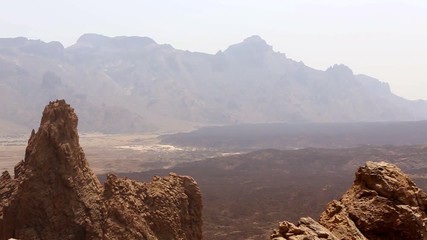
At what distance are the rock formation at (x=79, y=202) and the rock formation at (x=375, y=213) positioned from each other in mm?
7677

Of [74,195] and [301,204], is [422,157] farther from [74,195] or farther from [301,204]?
[74,195]

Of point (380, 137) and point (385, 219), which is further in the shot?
point (380, 137)

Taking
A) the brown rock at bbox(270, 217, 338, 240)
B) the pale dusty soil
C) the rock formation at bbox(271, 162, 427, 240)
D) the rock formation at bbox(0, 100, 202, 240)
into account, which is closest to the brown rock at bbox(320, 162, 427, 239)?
the rock formation at bbox(271, 162, 427, 240)

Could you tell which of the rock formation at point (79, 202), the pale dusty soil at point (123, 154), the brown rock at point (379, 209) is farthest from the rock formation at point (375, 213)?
the pale dusty soil at point (123, 154)

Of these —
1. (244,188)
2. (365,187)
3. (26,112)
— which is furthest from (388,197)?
(26,112)

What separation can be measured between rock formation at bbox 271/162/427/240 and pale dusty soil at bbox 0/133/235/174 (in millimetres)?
60155

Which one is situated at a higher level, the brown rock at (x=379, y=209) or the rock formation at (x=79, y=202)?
the brown rock at (x=379, y=209)

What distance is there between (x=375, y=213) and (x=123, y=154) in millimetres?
87541

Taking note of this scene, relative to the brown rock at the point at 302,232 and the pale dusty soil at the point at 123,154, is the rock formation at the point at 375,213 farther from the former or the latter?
the pale dusty soil at the point at 123,154

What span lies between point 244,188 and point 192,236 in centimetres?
3510

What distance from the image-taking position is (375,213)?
8.29 meters

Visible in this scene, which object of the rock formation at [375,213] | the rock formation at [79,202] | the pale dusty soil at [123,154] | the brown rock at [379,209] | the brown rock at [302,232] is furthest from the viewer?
the pale dusty soil at [123,154]

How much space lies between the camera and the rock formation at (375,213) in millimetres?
7456

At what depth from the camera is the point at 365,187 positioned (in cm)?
902
